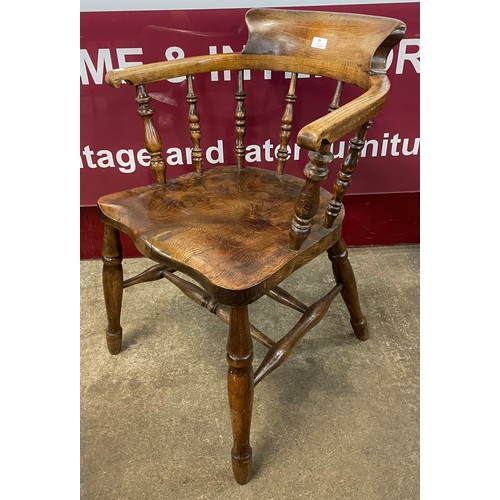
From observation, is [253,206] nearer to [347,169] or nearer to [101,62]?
[347,169]

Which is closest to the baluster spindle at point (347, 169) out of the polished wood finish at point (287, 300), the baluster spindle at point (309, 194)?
the baluster spindle at point (309, 194)

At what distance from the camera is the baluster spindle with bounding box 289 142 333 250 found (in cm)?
87

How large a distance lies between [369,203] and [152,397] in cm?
110

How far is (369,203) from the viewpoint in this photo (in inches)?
74.6

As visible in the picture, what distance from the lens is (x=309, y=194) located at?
0.93 m

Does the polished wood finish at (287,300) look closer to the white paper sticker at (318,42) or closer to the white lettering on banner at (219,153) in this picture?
the white lettering on banner at (219,153)

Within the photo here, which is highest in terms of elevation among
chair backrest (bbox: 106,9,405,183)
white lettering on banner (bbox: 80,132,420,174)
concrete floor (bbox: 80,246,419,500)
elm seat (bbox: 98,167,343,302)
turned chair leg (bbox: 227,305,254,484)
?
chair backrest (bbox: 106,9,405,183)

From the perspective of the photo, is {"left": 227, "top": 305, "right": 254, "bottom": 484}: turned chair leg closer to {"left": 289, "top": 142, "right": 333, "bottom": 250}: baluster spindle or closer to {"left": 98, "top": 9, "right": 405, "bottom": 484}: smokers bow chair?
{"left": 98, "top": 9, "right": 405, "bottom": 484}: smokers bow chair

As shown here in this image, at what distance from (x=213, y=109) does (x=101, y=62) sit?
390 millimetres

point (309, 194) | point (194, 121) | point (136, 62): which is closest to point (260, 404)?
point (309, 194)

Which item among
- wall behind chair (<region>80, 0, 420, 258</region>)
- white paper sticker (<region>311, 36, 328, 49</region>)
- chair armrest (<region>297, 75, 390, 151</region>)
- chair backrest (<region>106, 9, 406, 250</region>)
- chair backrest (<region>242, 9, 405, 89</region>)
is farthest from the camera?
wall behind chair (<region>80, 0, 420, 258</region>)

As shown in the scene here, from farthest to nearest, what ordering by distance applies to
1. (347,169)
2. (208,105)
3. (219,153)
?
1. (219,153)
2. (208,105)
3. (347,169)

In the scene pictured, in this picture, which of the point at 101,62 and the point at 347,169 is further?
the point at 101,62

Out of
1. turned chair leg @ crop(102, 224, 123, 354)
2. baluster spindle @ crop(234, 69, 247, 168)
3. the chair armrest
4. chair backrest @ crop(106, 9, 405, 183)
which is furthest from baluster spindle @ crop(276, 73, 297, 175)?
turned chair leg @ crop(102, 224, 123, 354)
